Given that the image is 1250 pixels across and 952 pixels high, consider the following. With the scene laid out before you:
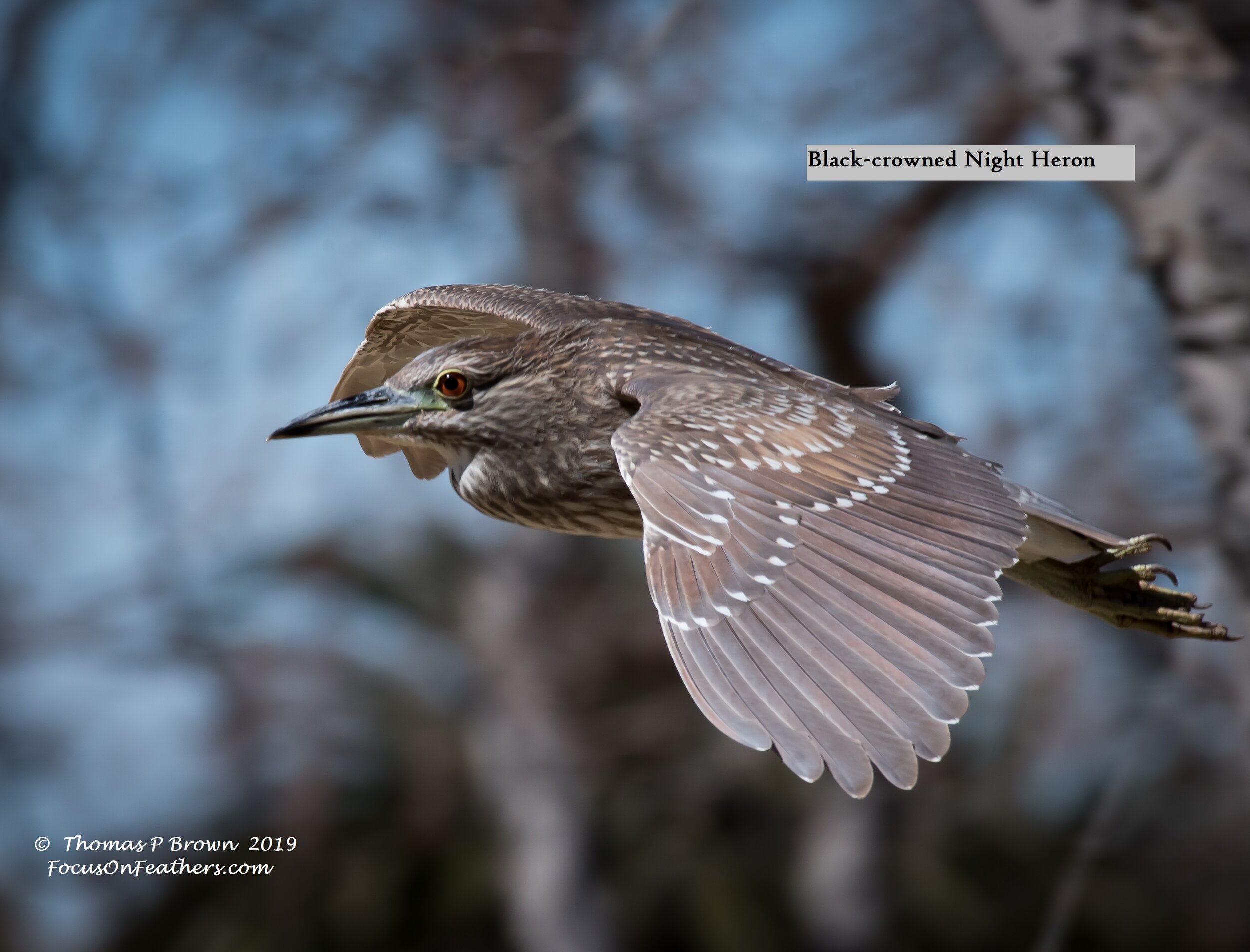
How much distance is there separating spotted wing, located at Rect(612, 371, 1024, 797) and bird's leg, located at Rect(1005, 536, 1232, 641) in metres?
0.35

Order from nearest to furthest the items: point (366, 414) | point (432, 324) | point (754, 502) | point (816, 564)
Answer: point (816, 564) → point (754, 502) → point (366, 414) → point (432, 324)

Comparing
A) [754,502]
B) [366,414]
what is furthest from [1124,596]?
[366,414]

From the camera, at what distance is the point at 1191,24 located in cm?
309

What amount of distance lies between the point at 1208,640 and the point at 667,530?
3.85 ft

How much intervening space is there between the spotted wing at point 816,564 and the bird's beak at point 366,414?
414 millimetres

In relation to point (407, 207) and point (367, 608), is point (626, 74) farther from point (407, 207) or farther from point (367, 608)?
point (367, 608)

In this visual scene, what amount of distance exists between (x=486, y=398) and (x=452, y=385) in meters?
0.07

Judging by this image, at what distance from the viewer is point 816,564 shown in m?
1.72

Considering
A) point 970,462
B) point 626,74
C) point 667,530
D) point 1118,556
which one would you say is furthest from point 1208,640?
point 626,74

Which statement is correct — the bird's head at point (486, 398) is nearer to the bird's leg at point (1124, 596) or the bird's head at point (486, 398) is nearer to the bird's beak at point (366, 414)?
the bird's beak at point (366, 414)

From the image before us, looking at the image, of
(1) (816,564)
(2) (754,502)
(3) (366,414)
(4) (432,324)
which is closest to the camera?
(1) (816,564)

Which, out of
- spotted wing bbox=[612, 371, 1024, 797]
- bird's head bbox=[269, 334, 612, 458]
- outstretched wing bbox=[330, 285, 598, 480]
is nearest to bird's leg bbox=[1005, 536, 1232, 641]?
spotted wing bbox=[612, 371, 1024, 797]

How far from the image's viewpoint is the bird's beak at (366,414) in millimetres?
2115

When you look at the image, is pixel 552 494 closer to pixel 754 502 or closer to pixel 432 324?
pixel 754 502
